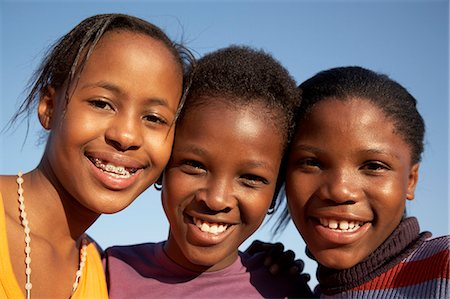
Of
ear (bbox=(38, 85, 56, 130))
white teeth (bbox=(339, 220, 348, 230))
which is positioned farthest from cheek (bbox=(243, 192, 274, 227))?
ear (bbox=(38, 85, 56, 130))

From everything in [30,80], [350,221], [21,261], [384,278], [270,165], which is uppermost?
[30,80]

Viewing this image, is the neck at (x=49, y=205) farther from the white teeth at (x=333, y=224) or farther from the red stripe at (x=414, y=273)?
the red stripe at (x=414, y=273)

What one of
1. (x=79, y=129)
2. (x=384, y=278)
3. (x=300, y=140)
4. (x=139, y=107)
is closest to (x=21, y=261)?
(x=79, y=129)

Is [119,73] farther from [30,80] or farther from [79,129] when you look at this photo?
[30,80]

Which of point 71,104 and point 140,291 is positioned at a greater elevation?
point 71,104

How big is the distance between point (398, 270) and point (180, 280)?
3.56ft

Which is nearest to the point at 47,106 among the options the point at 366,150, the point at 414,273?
the point at 366,150

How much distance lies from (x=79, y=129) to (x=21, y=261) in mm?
624

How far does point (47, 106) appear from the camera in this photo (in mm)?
3090

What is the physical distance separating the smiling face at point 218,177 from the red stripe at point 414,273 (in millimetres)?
651

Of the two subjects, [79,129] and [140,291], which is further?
[140,291]

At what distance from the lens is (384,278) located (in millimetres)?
3053

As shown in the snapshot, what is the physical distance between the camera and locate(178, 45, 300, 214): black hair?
326cm

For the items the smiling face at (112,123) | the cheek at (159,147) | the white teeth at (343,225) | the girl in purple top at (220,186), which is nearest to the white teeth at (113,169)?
the smiling face at (112,123)
